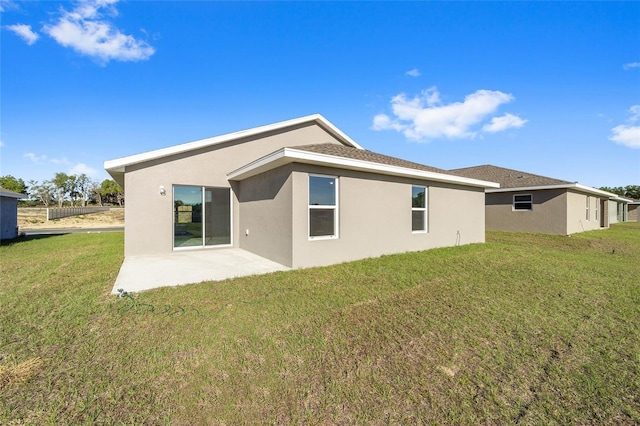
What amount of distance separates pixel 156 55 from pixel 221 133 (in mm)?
4789

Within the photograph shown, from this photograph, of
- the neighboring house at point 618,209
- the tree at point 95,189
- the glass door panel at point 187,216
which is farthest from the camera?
the tree at point 95,189

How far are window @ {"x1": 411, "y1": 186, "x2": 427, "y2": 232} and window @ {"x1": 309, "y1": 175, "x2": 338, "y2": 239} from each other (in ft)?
10.8

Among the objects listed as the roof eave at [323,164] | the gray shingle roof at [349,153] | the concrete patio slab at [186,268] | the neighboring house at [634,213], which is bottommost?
the concrete patio slab at [186,268]

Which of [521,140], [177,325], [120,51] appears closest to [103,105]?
[120,51]

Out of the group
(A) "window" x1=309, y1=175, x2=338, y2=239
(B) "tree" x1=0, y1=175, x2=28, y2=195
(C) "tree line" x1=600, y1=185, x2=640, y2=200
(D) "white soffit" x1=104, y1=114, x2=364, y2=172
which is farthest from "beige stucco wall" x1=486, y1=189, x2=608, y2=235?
(B) "tree" x1=0, y1=175, x2=28, y2=195

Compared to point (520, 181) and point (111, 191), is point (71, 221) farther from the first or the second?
point (520, 181)

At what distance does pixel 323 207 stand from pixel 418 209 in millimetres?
Answer: 4005

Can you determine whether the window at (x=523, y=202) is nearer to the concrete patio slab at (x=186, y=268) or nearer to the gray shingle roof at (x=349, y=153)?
the gray shingle roof at (x=349, y=153)

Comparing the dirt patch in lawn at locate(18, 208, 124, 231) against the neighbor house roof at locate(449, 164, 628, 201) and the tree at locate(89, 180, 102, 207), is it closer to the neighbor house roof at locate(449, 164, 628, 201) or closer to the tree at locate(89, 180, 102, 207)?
the tree at locate(89, 180, 102, 207)

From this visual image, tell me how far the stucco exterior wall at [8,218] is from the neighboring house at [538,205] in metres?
26.5

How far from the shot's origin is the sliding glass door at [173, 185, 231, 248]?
9.16 metres

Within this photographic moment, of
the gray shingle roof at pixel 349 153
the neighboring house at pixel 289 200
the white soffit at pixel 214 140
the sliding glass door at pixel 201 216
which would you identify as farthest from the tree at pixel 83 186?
the gray shingle roof at pixel 349 153

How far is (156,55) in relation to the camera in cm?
1069

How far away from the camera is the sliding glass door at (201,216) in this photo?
30.0 feet
